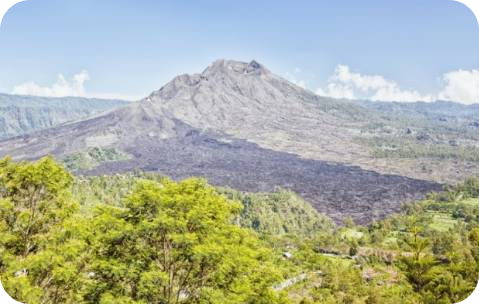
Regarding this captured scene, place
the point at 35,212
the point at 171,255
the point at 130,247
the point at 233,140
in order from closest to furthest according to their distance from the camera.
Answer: the point at 171,255
the point at 130,247
the point at 35,212
the point at 233,140

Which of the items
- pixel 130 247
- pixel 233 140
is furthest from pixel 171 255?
pixel 233 140

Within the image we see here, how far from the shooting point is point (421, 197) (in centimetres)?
4462

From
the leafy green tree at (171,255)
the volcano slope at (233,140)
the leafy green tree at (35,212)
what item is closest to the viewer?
the leafy green tree at (171,255)

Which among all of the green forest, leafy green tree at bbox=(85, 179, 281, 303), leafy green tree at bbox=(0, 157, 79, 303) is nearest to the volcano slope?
leafy green tree at bbox=(0, 157, 79, 303)

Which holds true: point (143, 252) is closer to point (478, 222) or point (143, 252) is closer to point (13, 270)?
point (13, 270)

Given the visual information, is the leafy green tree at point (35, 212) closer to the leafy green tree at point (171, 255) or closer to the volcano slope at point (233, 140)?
the leafy green tree at point (171, 255)

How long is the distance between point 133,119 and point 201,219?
247ft

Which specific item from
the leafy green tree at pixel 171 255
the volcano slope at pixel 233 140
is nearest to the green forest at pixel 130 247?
the leafy green tree at pixel 171 255

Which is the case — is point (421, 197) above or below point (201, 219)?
below

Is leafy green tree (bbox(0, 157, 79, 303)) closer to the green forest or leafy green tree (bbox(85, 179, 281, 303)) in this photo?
the green forest

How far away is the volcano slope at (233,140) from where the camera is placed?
48812 mm

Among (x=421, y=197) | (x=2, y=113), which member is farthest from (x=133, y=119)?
(x=2, y=113)

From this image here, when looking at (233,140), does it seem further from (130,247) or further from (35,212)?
(130,247)

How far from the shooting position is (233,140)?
70.8 metres
